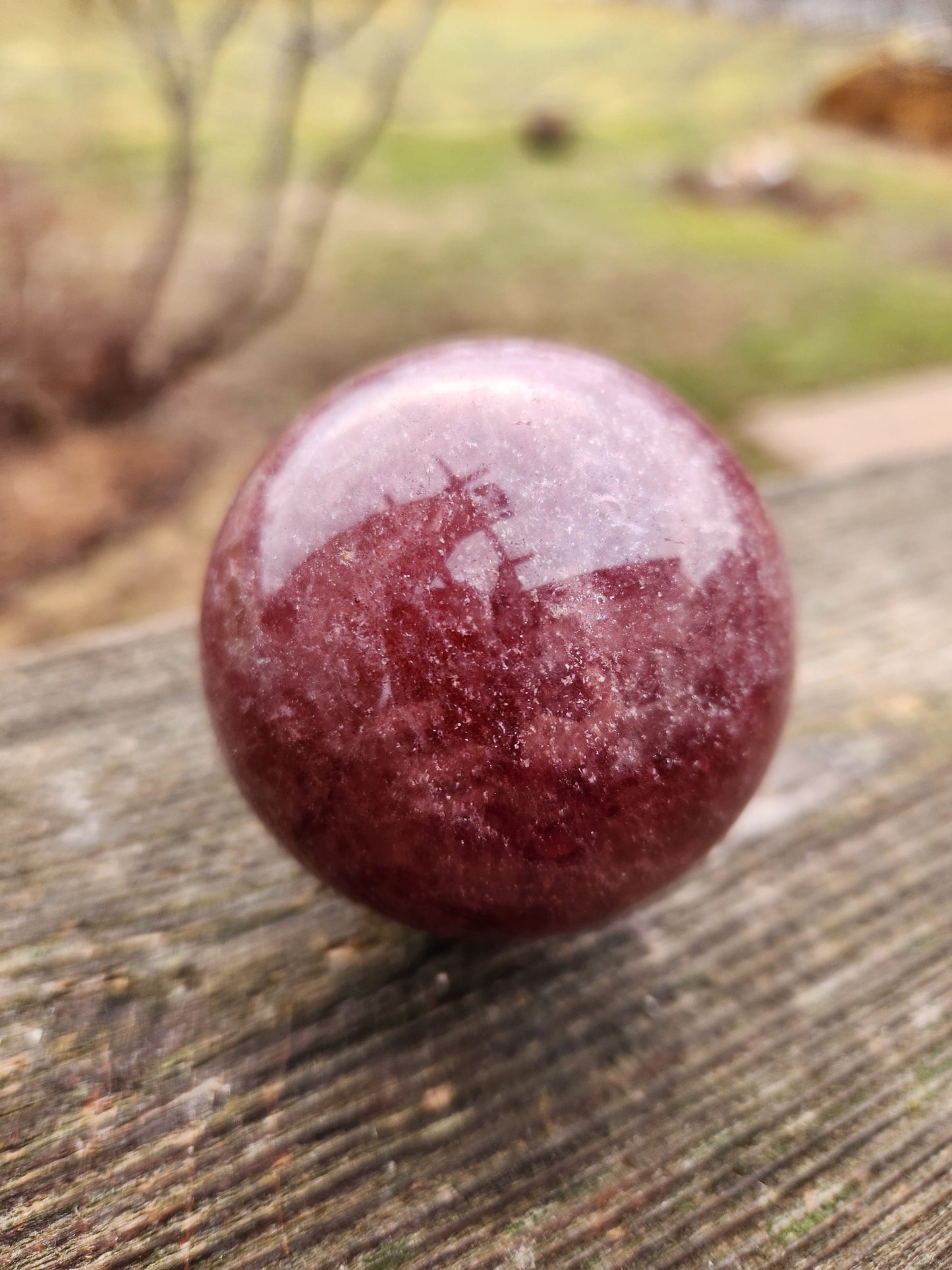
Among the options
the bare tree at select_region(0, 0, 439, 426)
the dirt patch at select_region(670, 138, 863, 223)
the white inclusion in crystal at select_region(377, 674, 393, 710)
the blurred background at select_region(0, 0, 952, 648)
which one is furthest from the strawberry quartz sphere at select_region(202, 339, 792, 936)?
the dirt patch at select_region(670, 138, 863, 223)

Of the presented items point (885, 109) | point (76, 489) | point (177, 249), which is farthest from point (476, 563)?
point (885, 109)

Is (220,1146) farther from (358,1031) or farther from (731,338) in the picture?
(731,338)

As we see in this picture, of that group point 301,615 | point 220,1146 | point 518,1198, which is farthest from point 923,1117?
point 301,615

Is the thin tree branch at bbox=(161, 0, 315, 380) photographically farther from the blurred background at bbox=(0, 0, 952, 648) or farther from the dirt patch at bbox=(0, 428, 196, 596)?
the dirt patch at bbox=(0, 428, 196, 596)

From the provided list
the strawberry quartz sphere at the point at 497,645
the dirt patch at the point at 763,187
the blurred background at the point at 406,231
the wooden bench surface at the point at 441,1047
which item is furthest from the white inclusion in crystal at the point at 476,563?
the dirt patch at the point at 763,187

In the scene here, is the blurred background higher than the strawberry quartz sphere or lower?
lower

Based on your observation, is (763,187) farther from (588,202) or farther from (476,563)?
(476,563)
